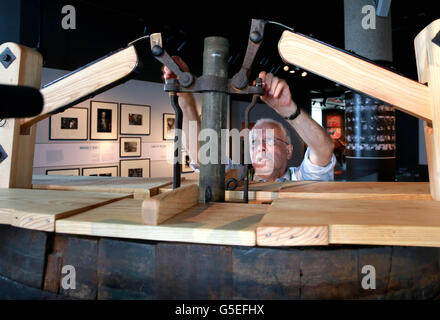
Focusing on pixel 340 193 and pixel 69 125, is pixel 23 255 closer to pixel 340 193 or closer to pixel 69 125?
pixel 340 193

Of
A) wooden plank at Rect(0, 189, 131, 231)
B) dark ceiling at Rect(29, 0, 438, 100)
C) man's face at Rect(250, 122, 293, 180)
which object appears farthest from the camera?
dark ceiling at Rect(29, 0, 438, 100)

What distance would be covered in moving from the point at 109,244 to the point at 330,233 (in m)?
0.47

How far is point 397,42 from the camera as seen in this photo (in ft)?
25.9

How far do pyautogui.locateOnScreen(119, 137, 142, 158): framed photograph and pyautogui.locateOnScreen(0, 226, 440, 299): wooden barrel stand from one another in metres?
4.70

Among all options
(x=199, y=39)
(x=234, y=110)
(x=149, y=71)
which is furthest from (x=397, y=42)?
(x=149, y=71)

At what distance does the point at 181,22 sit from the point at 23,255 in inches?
190

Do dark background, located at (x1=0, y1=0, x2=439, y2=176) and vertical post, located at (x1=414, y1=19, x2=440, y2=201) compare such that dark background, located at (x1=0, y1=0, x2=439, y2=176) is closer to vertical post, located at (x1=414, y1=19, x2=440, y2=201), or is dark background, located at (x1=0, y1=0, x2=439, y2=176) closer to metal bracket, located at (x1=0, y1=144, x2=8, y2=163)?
metal bracket, located at (x1=0, y1=144, x2=8, y2=163)

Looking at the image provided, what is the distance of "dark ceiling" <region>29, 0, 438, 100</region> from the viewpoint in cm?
426

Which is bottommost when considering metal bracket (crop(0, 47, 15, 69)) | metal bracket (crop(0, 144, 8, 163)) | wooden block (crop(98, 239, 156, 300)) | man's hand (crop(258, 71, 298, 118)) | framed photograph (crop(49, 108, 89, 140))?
wooden block (crop(98, 239, 156, 300))

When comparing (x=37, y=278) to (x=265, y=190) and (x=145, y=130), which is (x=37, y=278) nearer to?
(x=265, y=190)

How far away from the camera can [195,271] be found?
2.18ft

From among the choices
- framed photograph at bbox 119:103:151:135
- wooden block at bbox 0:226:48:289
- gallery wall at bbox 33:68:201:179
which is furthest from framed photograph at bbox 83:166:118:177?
wooden block at bbox 0:226:48:289

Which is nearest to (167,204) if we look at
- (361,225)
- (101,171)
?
(361,225)

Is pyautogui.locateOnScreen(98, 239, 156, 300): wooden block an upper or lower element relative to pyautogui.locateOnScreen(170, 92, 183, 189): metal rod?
lower
